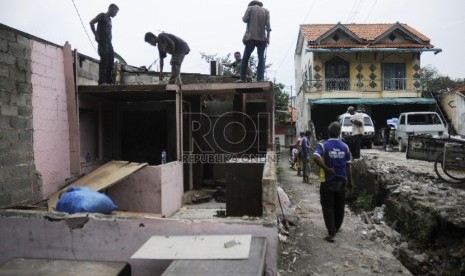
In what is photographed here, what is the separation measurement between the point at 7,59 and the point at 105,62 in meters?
2.62

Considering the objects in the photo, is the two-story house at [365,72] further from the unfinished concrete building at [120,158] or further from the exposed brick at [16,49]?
the exposed brick at [16,49]

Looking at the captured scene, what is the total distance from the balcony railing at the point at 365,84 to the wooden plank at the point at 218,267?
20439mm

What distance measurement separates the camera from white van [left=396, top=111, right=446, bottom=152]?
1529 cm

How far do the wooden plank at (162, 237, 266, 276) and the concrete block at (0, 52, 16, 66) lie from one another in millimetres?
4119

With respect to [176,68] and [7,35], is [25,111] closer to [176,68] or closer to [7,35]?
[7,35]

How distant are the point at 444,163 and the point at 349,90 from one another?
48.6ft

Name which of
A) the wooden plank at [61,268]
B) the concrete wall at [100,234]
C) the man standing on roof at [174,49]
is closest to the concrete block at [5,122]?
the concrete wall at [100,234]

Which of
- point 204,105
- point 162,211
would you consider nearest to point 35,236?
point 162,211

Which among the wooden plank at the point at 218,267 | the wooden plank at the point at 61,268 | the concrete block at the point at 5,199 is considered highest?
the concrete block at the point at 5,199

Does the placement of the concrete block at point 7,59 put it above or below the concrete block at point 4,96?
above

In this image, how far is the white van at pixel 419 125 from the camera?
15.3 meters

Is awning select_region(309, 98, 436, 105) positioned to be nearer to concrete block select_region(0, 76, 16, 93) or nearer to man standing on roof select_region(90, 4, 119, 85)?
man standing on roof select_region(90, 4, 119, 85)

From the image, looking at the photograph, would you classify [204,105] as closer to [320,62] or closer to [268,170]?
[268,170]

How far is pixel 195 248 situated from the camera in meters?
3.45
